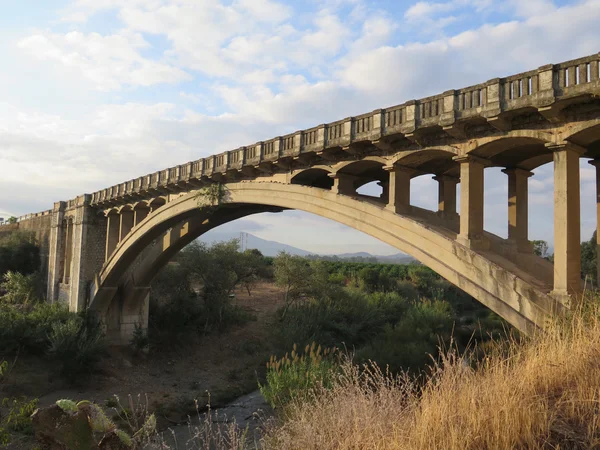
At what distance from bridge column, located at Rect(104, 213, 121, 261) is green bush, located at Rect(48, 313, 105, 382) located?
4.62 meters

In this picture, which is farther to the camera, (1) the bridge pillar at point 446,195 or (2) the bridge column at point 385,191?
(2) the bridge column at point 385,191

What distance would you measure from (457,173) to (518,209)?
2.21 m

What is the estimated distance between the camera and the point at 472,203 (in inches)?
329

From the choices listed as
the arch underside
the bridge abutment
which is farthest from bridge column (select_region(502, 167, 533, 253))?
the bridge abutment

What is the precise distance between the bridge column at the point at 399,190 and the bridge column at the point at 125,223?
17.4 m

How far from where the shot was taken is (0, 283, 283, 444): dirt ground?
17312mm

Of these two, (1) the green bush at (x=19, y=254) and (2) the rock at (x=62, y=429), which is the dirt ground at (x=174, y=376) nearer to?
(2) the rock at (x=62, y=429)

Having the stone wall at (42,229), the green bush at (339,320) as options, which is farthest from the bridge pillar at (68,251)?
the green bush at (339,320)

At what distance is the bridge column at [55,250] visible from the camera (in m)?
26.1

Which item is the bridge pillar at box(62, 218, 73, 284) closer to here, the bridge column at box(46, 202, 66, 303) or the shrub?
the bridge column at box(46, 202, 66, 303)

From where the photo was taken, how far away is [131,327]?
78.3ft

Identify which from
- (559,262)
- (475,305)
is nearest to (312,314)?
(475,305)

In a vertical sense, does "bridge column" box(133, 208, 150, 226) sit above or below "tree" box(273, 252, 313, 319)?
above

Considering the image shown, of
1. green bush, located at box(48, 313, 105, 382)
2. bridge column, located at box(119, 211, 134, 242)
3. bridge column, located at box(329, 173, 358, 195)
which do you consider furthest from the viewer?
bridge column, located at box(119, 211, 134, 242)
